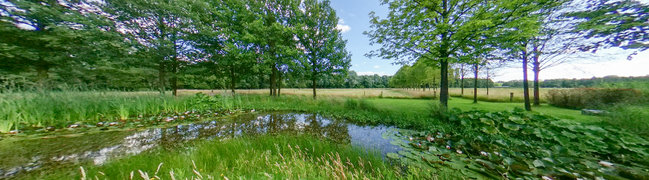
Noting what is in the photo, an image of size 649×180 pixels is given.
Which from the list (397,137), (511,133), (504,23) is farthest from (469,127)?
(504,23)

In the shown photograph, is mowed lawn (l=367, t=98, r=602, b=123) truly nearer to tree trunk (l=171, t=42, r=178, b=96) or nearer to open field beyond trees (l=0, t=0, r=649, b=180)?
open field beyond trees (l=0, t=0, r=649, b=180)

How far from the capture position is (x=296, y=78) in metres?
13.5

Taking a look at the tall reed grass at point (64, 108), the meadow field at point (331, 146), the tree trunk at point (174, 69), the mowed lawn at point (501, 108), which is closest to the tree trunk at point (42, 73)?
the tall reed grass at point (64, 108)

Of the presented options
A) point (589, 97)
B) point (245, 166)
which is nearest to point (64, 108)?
point (245, 166)

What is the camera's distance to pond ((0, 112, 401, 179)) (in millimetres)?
2654

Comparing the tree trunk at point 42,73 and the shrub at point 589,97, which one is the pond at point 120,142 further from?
the shrub at point 589,97

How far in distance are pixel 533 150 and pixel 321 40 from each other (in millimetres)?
11295

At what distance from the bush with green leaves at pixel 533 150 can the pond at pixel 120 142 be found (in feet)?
3.37

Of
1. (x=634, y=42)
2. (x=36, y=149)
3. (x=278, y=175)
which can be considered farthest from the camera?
(x=634, y=42)

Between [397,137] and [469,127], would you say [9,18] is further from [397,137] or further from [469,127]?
[469,127]

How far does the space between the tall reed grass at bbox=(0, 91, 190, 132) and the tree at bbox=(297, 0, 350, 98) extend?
8288 millimetres

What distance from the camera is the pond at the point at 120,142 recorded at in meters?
2.65

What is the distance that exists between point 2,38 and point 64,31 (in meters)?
1.55

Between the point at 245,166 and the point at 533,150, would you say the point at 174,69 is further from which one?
the point at 533,150
